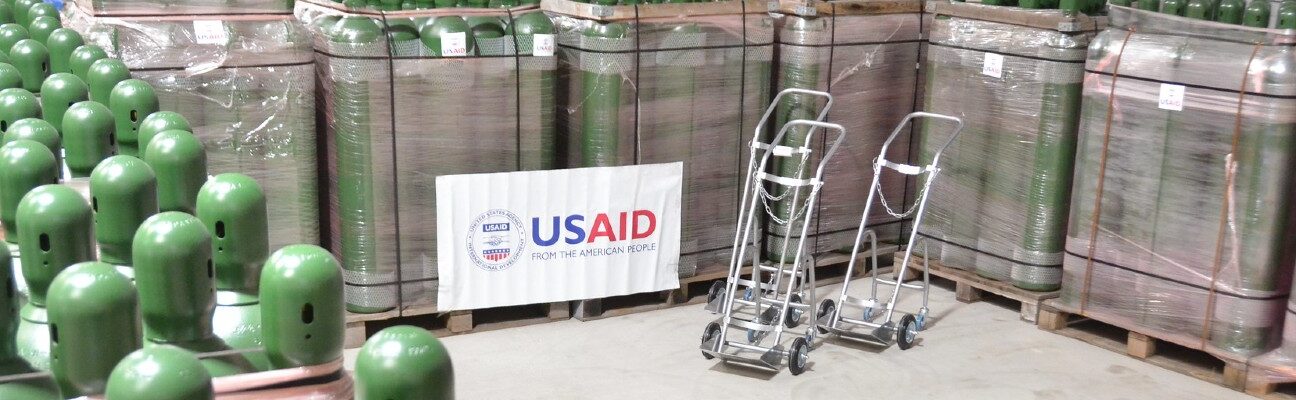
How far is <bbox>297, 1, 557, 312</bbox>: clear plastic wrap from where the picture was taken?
664 centimetres

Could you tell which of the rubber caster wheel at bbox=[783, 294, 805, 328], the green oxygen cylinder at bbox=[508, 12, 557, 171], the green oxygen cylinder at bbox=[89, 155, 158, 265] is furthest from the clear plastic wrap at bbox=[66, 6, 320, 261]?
the green oxygen cylinder at bbox=[89, 155, 158, 265]

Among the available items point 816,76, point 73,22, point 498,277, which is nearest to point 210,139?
point 73,22

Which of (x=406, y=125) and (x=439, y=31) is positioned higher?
(x=439, y=31)

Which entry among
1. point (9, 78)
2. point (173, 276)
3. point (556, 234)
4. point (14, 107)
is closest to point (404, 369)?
point (173, 276)

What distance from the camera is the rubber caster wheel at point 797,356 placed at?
262 inches

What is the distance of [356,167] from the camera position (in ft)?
22.4

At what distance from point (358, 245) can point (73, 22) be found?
6.84 feet

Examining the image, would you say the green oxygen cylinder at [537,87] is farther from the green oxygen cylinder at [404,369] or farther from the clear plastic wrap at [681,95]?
the green oxygen cylinder at [404,369]

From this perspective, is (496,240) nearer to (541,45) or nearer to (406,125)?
(406,125)

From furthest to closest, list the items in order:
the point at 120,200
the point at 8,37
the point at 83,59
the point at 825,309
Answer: the point at 825,309 → the point at 8,37 → the point at 83,59 → the point at 120,200

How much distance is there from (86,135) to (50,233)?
1.17 metres

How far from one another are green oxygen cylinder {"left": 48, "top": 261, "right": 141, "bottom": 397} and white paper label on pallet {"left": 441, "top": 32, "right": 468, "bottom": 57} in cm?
480

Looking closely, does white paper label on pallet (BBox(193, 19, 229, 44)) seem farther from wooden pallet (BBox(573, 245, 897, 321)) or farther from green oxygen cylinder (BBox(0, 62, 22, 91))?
wooden pallet (BBox(573, 245, 897, 321))

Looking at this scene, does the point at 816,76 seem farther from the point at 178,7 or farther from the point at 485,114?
the point at 178,7
